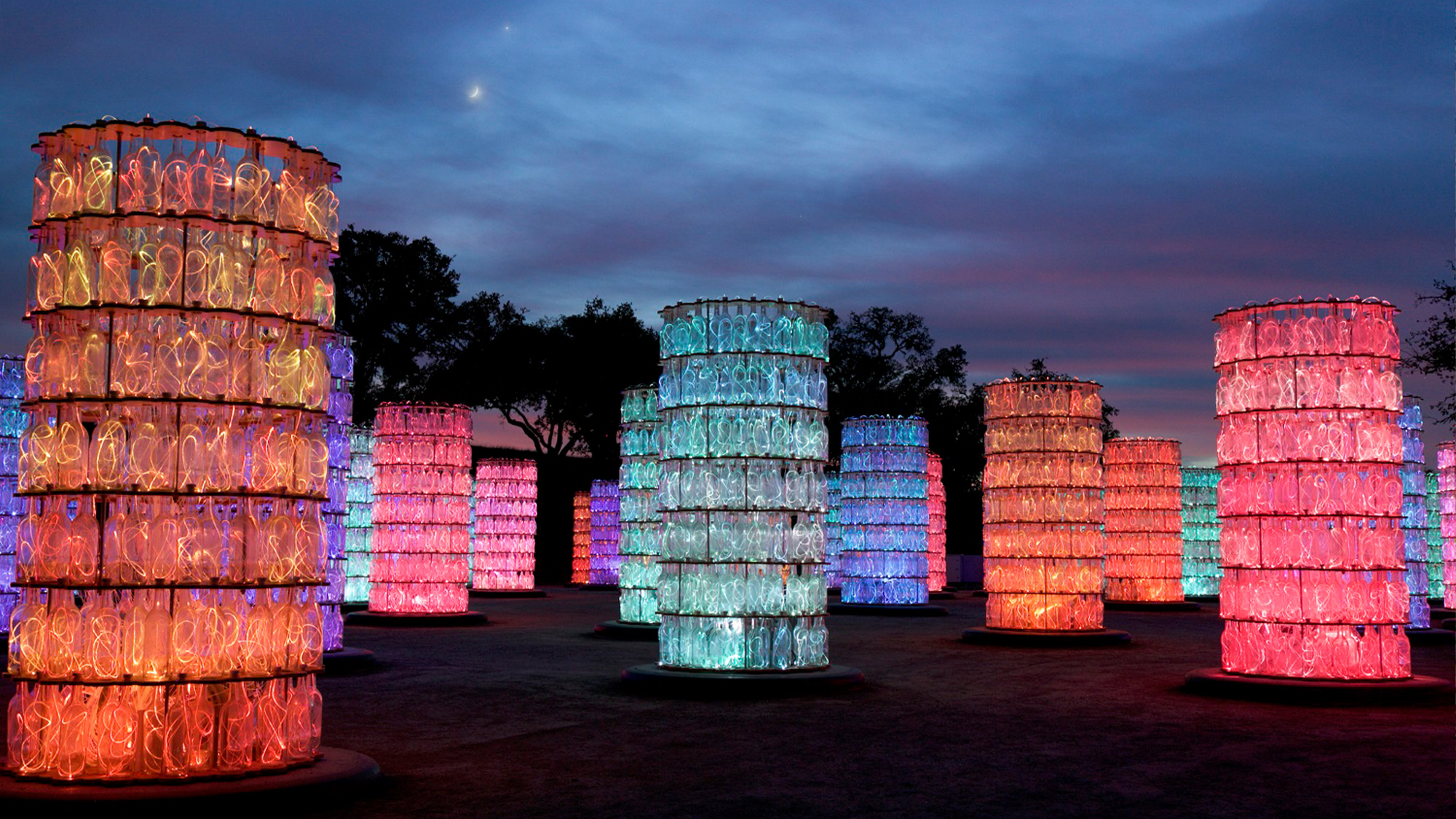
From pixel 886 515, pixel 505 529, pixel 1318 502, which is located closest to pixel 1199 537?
pixel 886 515

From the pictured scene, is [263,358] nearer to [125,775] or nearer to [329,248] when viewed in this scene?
[329,248]

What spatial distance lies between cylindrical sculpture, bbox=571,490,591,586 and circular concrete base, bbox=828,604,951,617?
14852 millimetres

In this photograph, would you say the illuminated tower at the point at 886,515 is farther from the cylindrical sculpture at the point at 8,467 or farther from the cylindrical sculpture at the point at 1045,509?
the cylindrical sculpture at the point at 8,467

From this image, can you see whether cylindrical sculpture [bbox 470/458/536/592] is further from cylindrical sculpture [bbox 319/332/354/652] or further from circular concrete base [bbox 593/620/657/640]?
A: cylindrical sculpture [bbox 319/332/354/652]

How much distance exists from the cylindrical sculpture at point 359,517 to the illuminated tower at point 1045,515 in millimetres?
13201

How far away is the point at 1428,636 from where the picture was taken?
22281mm

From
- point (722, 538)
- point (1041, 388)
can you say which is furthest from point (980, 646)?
point (722, 538)

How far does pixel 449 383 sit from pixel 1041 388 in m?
33.4

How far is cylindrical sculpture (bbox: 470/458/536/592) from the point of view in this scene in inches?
1363

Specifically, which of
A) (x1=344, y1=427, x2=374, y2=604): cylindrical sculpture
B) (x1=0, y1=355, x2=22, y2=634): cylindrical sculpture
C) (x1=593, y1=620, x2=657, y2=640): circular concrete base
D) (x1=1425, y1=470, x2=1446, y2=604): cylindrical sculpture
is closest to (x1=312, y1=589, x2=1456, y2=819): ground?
(x1=593, y1=620, x2=657, y2=640): circular concrete base

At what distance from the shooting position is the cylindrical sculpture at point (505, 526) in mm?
34625

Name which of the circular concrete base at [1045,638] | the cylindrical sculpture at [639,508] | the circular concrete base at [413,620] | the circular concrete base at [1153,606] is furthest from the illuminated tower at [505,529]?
the circular concrete base at [1045,638]

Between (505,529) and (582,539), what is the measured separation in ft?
29.8

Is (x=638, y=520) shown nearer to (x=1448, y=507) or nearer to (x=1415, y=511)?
(x=1415, y=511)
